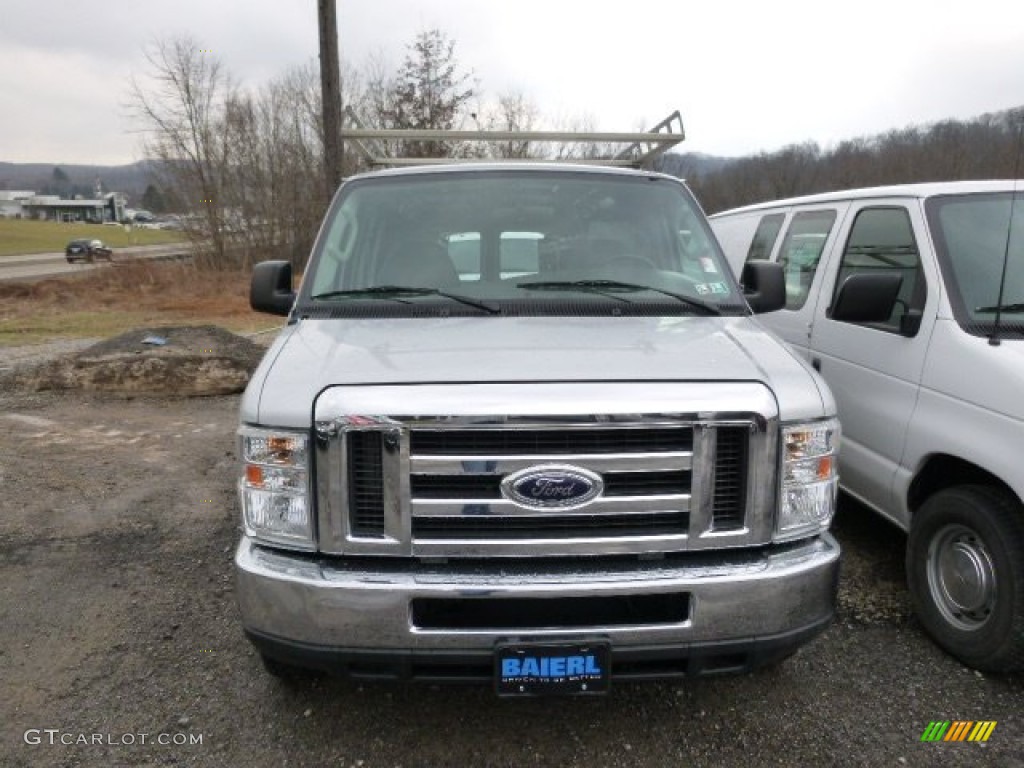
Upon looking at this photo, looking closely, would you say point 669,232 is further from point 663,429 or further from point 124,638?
point 124,638

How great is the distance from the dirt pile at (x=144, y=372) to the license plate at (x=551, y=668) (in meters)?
6.93

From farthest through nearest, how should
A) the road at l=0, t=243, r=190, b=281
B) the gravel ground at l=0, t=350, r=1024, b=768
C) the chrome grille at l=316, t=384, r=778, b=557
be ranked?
the road at l=0, t=243, r=190, b=281 < the gravel ground at l=0, t=350, r=1024, b=768 < the chrome grille at l=316, t=384, r=778, b=557

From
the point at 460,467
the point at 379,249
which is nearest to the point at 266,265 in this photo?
the point at 379,249

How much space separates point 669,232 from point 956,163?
2.57m

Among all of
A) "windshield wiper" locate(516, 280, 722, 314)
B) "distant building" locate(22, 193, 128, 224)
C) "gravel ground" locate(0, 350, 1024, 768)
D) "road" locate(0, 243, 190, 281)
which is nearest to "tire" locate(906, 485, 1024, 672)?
"gravel ground" locate(0, 350, 1024, 768)

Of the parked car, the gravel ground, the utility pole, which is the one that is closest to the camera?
the gravel ground

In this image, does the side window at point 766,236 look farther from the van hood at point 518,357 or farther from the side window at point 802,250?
the van hood at point 518,357

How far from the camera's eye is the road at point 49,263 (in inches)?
1269

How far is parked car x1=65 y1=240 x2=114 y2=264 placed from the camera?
40.7 meters

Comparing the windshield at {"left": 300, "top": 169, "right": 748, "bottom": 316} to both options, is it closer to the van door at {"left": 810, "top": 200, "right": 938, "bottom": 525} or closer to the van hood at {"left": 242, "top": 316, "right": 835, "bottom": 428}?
the van hood at {"left": 242, "top": 316, "right": 835, "bottom": 428}

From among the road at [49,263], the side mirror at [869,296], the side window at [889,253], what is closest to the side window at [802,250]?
the side window at [889,253]

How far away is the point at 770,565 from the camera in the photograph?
2398 millimetres

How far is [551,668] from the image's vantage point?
228cm

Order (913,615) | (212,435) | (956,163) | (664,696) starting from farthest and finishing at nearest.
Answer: (212,435) → (956,163) → (913,615) → (664,696)
